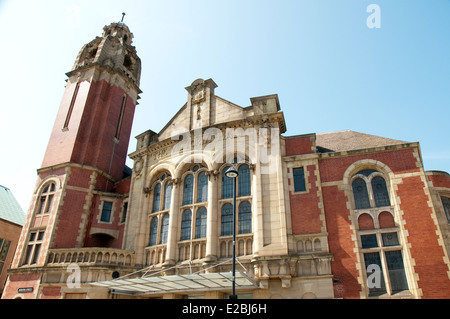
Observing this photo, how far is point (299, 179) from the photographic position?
18672 millimetres

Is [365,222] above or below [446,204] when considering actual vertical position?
below

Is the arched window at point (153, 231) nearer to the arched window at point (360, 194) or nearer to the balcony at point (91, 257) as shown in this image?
the balcony at point (91, 257)

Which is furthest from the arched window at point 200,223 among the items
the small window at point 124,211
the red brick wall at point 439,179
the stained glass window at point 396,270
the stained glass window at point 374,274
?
the red brick wall at point 439,179

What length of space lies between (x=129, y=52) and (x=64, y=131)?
1180 centimetres

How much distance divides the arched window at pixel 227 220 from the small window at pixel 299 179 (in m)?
4.07

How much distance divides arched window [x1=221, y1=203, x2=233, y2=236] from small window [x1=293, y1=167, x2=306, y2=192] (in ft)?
13.4

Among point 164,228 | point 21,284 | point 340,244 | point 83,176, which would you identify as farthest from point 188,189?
point 21,284

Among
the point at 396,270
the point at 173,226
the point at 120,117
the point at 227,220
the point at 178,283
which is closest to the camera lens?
the point at 396,270

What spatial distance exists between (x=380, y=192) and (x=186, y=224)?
37.4ft

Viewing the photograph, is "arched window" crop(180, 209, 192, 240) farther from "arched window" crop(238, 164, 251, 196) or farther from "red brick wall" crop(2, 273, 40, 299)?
"red brick wall" crop(2, 273, 40, 299)

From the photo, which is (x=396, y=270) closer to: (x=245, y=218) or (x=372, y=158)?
(x=372, y=158)

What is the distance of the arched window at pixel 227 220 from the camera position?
18.8m

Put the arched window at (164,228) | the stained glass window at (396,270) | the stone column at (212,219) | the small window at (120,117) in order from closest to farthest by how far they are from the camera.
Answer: the stained glass window at (396,270), the stone column at (212,219), the arched window at (164,228), the small window at (120,117)
